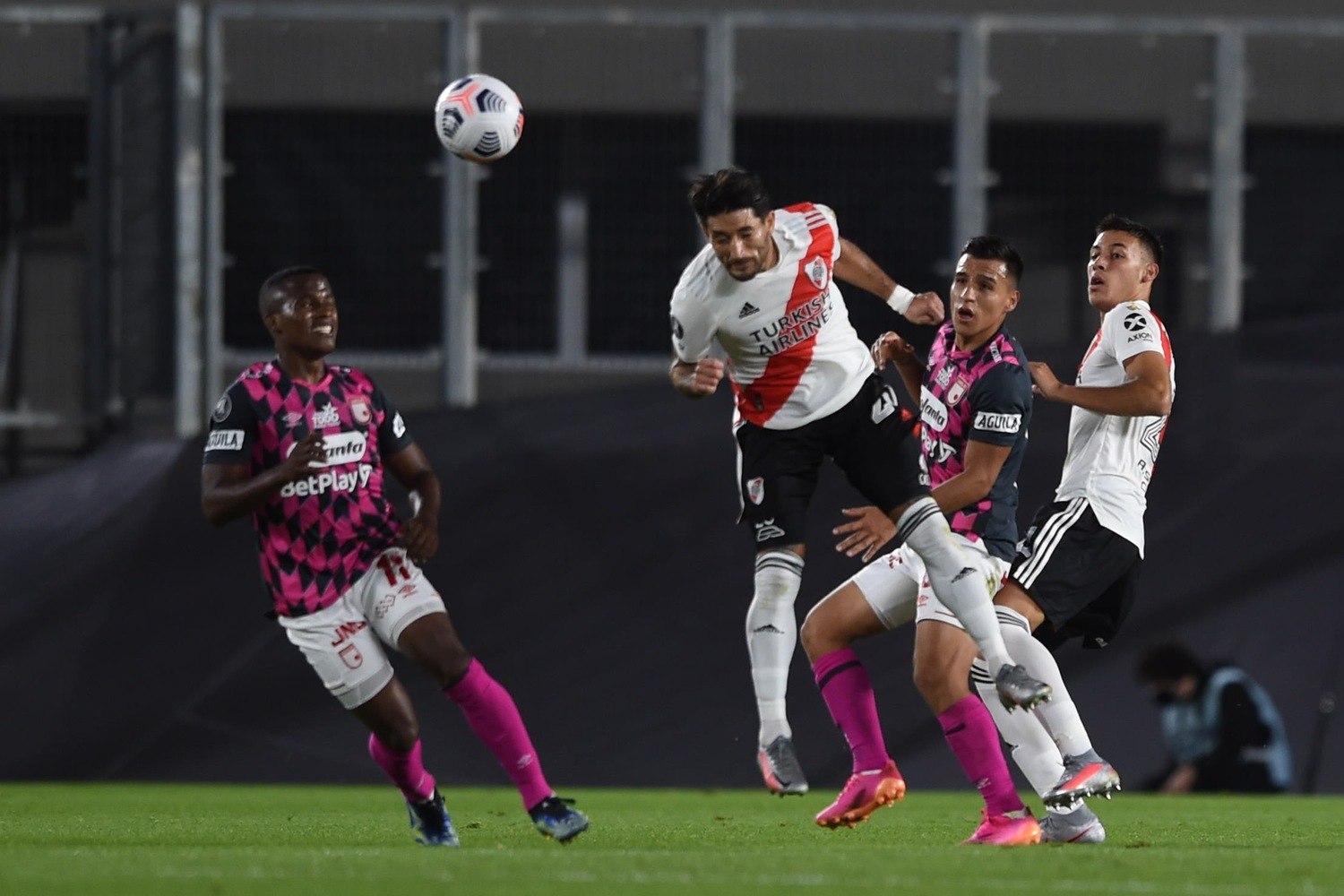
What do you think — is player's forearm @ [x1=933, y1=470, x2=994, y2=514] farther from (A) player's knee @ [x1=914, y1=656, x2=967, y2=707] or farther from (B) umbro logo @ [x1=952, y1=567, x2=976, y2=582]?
(A) player's knee @ [x1=914, y1=656, x2=967, y2=707]

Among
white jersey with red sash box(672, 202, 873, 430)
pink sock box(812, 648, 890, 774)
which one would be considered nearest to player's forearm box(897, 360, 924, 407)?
white jersey with red sash box(672, 202, 873, 430)

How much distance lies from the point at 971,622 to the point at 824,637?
745mm

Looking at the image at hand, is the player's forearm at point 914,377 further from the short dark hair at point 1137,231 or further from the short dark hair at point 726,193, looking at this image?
the short dark hair at point 726,193

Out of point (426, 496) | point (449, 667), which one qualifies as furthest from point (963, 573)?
point (426, 496)

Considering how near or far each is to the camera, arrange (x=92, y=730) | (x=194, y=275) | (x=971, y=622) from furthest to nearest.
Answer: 1. (x=194, y=275)
2. (x=92, y=730)
3. (x=971, y=622)

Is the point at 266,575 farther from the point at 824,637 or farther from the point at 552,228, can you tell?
the point at 552,228

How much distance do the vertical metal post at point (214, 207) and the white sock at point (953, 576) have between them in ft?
19.4

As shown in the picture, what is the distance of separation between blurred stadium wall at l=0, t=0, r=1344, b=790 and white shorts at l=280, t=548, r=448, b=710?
4.22 metres

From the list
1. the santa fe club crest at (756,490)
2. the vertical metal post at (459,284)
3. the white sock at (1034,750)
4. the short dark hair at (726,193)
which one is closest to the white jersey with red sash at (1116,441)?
the white sock at (1034,750)

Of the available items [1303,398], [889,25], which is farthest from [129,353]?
[1303,398]

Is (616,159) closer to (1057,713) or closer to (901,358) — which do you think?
(901,358)

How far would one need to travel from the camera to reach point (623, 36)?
1181 cm

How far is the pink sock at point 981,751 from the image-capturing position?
695cm

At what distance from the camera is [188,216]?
1179 cm
